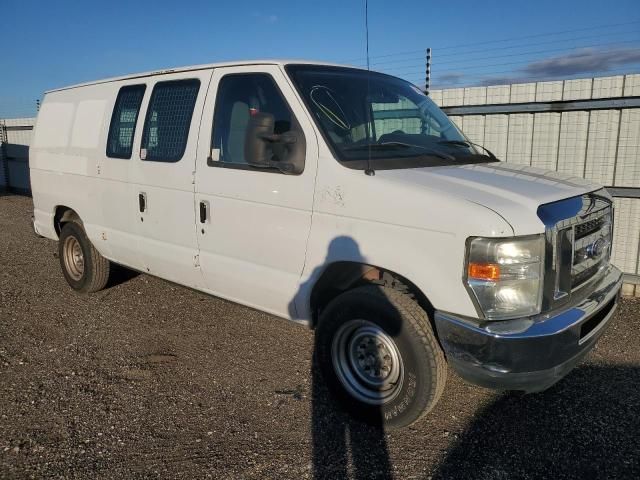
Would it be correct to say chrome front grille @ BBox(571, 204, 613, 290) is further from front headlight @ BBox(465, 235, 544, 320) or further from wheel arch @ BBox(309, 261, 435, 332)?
wheel arch @ BBox(309, 261, 435, 332)

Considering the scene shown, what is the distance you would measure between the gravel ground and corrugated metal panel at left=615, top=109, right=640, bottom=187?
1.81 metres

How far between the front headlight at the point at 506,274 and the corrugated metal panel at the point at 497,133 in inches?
173

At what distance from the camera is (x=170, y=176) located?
4215 mm

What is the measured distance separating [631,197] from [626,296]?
1126mm

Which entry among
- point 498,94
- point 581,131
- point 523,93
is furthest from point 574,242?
point 498,94

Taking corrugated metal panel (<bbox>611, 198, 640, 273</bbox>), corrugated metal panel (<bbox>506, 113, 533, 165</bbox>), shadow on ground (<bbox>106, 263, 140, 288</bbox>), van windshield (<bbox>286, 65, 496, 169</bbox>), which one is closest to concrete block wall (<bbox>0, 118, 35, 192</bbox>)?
shadow on ground (<bbox>106, 263, 140, 288</bbox>)

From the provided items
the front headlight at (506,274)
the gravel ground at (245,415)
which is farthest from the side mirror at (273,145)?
the gravel ground at (245,415)

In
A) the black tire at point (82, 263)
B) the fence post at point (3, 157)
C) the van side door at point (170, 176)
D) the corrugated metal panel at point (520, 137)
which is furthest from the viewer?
the fence post at point (3, 157)

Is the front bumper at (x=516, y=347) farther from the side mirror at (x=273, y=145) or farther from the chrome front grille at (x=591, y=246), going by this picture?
the side mirror at (x=273, y=145)

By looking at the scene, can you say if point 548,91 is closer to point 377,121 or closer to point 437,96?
point 437,96

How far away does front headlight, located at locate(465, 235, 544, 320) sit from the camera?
106 inches

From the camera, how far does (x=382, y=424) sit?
3295mm

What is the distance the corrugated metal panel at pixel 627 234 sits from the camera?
5.97 meters

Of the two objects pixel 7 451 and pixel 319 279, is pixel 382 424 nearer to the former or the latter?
pixel 319 279
